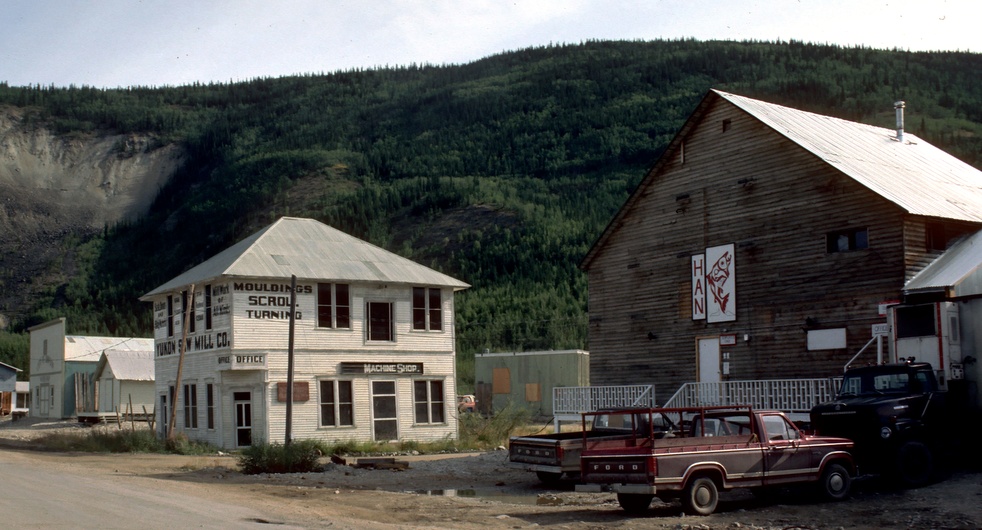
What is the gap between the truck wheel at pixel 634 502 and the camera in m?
18.1

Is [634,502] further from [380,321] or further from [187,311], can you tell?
[187,311]

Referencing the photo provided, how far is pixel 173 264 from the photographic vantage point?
441ft

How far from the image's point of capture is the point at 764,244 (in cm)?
2919

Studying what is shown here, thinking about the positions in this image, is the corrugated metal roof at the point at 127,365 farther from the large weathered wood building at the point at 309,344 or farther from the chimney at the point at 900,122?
the chimney at the point at 900,122

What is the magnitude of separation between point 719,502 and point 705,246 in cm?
1300

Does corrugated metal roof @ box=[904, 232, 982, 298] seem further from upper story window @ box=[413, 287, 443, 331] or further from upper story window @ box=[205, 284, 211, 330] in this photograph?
upper story window @ box=[205, 284, 211, 330]

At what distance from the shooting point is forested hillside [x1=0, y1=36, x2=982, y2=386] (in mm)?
104812

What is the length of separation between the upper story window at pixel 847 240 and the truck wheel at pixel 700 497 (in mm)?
11489

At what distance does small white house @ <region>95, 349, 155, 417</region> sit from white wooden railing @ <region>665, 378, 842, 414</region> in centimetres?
4109

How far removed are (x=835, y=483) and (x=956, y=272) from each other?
7.74 m

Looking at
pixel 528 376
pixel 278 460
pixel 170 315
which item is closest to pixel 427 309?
pixel 170 315

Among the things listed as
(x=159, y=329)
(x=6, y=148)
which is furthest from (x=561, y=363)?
(x=6, y=148)

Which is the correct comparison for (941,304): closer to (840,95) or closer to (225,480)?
(225,480)

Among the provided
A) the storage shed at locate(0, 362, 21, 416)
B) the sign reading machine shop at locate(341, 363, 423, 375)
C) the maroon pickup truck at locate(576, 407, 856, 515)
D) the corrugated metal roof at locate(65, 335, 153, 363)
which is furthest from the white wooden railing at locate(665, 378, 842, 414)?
the storage shed at locate(0, 362, 21, 416)
